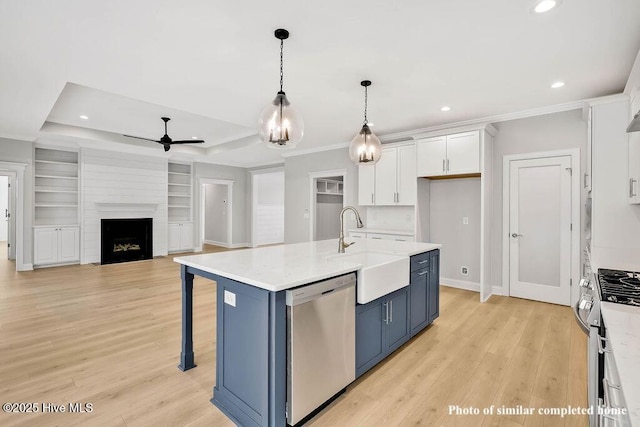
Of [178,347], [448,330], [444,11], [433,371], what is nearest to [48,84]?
[178,347]

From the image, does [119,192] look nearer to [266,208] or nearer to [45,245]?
[45,245]

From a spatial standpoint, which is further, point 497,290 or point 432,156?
point 432,156

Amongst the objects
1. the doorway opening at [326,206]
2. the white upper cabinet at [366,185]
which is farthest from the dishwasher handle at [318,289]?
the doorway opening at [326,206]

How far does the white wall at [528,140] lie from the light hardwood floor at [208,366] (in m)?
0.89

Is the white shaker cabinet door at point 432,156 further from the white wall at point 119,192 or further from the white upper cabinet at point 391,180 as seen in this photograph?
the white wall at point 119,192

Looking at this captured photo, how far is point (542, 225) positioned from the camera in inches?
162

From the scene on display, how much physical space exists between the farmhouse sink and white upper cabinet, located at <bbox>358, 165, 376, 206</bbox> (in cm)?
Answer: 269

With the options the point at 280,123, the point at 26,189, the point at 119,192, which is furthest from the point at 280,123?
the point at 26,189

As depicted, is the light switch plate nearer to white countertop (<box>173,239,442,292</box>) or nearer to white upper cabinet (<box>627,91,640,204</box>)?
white countertop (<box>173,239,442,292</box>)

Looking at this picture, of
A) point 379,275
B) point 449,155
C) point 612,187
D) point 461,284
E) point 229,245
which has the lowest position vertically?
point 461,284

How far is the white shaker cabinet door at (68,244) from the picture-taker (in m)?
6.32

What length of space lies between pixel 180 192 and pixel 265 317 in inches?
305

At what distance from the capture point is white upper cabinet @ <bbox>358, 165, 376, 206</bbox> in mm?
5492

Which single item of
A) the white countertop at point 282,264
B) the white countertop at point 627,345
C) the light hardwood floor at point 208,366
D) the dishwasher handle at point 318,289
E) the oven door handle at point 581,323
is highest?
the white countertop at point 282,264
